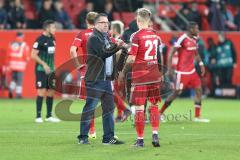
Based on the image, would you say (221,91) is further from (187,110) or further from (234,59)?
(187,110)

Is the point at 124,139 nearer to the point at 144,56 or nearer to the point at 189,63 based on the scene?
the point at 144,56

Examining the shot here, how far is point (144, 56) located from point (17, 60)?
14.1 m

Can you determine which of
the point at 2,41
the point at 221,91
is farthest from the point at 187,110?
the point at 2,41

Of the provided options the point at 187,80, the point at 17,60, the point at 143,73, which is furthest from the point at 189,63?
the point at 17,60

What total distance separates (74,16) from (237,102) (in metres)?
7.66

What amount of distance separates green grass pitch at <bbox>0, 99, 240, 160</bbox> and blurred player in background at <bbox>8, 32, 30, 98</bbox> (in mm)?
5841

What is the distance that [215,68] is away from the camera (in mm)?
28891

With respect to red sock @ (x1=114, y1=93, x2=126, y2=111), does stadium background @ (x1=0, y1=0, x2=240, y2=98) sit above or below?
above

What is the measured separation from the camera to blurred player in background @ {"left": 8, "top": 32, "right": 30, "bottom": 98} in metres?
27.1

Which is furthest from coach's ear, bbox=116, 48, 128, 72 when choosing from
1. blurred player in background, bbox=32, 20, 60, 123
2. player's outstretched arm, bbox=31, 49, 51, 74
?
blurred player in background, bbox=32, 20, 60, 123

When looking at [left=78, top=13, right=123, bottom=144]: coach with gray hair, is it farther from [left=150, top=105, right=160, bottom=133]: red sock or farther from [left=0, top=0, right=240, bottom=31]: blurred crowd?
[left=0, top=0, right=240, bottom=31]: blurred crowd

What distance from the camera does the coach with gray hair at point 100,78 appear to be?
44.5ft

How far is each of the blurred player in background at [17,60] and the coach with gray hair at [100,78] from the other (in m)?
13.6

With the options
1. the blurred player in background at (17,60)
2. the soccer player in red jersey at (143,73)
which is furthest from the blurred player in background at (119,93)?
the blurred player in background at (17,60)
